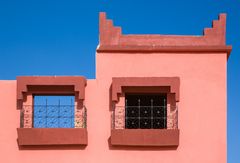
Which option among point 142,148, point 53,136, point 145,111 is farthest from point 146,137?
point 53,136

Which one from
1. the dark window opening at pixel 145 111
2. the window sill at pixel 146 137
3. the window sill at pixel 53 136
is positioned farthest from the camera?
the dark window opening at pixel 145 111

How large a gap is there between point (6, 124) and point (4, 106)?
1.34 feet

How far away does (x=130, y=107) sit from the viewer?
1019 cm

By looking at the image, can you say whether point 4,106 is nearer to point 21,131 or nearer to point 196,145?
point 21,131

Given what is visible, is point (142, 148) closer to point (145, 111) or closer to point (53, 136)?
point (145, 111)

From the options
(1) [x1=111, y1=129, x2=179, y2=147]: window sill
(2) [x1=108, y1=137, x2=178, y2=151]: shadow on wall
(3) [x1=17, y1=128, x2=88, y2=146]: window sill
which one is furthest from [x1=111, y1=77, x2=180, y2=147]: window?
Result: (3) [x1=17, y1=128, x2=88, y2=146]: window sill

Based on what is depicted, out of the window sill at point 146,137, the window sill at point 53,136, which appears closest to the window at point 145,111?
the window sill at point 146,137

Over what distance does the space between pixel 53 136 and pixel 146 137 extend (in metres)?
2.01

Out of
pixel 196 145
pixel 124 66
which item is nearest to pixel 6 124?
pixel 124 66

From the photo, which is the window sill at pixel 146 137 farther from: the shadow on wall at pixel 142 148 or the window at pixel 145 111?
the shadow on wall at pixel 142 148

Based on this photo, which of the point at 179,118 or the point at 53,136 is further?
the point at 179,118

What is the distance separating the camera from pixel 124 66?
1005 cm

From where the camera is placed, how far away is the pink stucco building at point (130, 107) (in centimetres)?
970

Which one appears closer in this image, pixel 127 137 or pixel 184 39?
pixel 127 137
